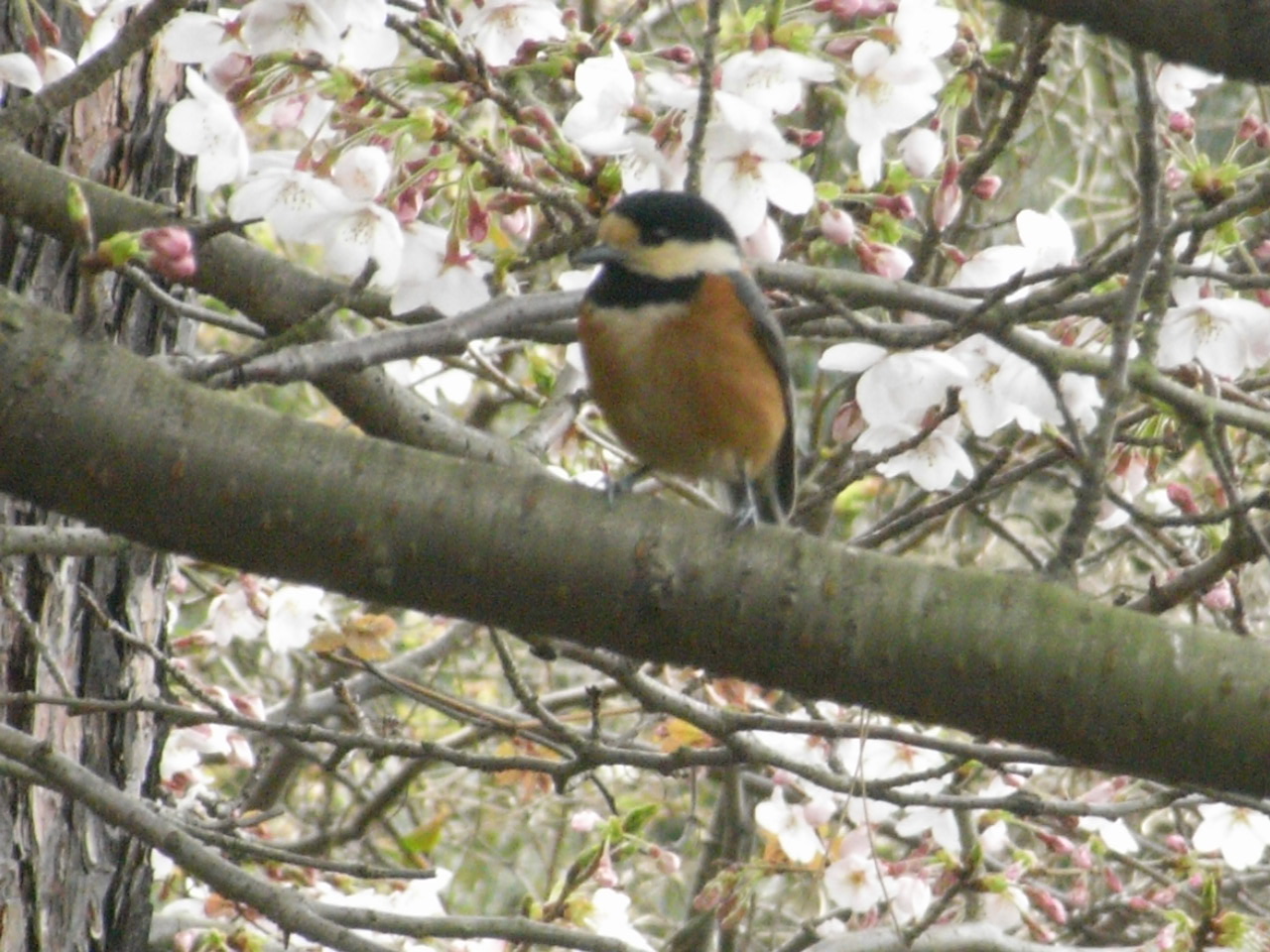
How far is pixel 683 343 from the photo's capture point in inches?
124

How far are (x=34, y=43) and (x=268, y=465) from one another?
1.50m

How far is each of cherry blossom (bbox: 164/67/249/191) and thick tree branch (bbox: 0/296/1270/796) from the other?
85 cm

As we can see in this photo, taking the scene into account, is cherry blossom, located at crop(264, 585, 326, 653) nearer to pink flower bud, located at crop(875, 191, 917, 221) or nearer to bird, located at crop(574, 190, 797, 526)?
bird, located at crop(574, 190, 797, 526)

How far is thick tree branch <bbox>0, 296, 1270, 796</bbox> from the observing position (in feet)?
5.93

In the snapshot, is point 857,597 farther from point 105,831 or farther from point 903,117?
point 105,831

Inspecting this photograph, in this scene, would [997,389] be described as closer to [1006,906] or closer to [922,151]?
[922,151]

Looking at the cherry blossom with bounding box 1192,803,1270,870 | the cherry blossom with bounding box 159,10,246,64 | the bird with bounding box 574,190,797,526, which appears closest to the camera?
the cherry blossom with bounding box 159,10,246,64

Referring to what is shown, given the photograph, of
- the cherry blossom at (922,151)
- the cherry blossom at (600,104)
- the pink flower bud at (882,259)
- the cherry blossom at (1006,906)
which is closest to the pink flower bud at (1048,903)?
the cherry blossom at (1006,906)

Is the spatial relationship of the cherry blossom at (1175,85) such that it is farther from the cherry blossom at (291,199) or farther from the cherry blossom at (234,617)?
the cherry blossom at (234,617)

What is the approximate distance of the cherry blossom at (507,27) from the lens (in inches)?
113

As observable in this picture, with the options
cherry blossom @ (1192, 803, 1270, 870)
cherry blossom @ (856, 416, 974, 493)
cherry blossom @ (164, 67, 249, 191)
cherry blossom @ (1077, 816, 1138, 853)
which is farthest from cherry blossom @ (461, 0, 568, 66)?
cherry blossom @ (1192, 803, 1270, 870)

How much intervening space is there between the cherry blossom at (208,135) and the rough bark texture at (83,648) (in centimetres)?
73

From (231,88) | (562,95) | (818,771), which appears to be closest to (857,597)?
(818,771)

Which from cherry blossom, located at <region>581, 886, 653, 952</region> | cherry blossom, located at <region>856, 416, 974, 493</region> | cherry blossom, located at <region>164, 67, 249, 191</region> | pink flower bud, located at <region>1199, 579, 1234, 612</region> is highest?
cherry blossom, located at <region>164, 67, 249, 191</region>
